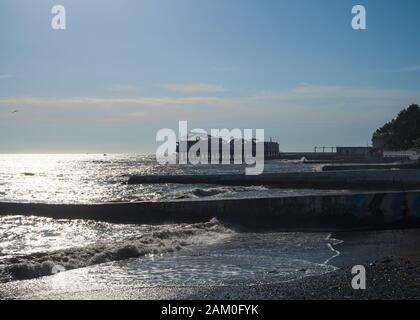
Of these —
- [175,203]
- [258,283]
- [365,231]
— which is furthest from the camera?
[175,203]

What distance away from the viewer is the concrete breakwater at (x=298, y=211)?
20.4m

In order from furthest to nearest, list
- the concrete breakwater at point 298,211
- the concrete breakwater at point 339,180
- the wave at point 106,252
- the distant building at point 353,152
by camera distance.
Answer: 1. the distant building at point 353,152
2. the concrete breakwater at point 339,180
3. the concrete breakwater at point 298,211
4. the wave at point 106,252

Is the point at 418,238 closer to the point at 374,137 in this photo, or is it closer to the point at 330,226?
the point at 330,226

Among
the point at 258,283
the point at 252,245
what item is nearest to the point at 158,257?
the point at 252,245

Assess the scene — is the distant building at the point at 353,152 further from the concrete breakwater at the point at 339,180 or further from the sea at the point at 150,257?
the sea at the point at 150,257

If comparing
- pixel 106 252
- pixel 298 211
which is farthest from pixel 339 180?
pixel 106 252

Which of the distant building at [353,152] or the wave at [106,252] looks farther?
the distant building at [353,152]

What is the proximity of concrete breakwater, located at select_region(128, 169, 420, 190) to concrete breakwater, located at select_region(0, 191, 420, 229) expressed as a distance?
17220 mm

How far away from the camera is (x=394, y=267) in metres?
11.1

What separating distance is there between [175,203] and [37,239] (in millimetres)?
6017

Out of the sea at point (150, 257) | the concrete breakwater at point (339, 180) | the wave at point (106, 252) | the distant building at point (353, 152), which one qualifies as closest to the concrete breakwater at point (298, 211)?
the sea at point (150, 257)

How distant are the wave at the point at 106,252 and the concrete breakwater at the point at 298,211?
1.97 metres

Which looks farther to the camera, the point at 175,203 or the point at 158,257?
the point at 175,203
